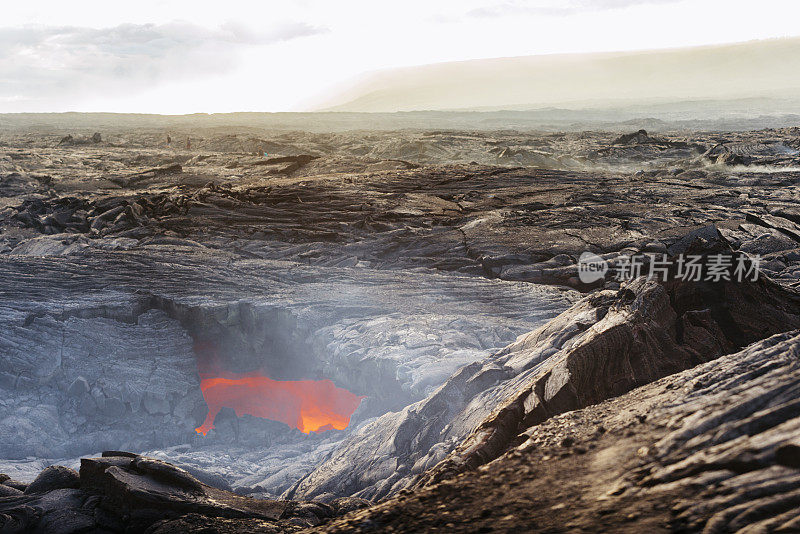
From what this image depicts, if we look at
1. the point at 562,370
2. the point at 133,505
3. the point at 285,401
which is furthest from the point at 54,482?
the point at 285,401

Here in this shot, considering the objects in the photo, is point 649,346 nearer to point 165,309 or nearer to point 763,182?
point 165,309

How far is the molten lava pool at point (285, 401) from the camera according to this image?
41.7ft

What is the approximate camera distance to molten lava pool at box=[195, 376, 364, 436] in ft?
41.7

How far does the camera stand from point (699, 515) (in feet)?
10.2

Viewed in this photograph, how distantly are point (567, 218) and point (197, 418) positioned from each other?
1390cm

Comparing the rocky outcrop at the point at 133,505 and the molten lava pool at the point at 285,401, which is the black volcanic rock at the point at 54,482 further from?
the molten lava pool at the point at 285,401

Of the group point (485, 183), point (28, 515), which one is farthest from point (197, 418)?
point (485, 183)
